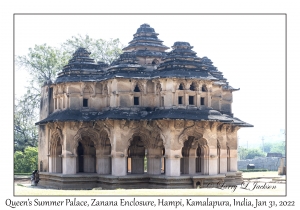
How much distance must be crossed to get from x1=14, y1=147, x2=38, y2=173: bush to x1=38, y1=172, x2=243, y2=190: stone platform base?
11281 millimetres

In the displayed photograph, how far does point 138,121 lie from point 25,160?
57.1 ft

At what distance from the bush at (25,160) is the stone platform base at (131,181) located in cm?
1128

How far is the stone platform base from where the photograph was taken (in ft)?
107

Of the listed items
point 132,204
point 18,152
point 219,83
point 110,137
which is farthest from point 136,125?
point 18,152

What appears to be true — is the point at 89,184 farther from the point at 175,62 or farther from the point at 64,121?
the point at 175,62

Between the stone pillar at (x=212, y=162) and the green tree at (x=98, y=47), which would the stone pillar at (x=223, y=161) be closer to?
the stone pillar at (x=212, y=162)

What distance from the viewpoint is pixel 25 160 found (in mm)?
48531

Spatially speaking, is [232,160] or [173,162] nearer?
[173,162]

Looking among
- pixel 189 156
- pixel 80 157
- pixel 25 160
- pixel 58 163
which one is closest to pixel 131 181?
pixel 189 156

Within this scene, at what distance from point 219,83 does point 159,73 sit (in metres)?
5.94

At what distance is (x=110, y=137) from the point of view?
34.3 m

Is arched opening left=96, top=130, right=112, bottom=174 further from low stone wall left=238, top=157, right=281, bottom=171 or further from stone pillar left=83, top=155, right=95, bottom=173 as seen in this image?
low stone wall left=238, top=157, right=281, bottom=171

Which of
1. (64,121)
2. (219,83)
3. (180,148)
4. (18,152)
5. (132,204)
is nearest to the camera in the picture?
(132,204)

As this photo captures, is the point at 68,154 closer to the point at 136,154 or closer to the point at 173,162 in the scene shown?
the point at 136,154
